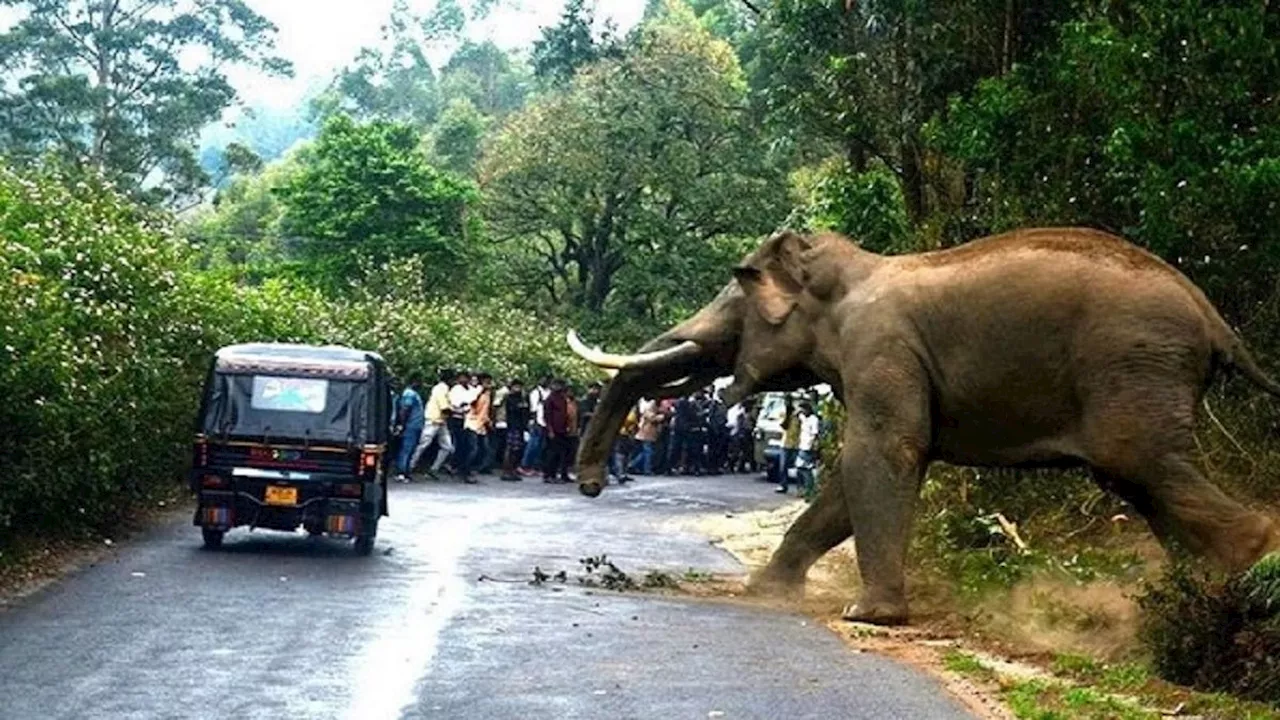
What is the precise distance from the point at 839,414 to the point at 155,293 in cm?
751

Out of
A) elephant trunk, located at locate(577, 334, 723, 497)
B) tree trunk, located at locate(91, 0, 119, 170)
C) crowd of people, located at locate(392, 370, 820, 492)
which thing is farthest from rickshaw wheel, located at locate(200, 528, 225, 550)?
tree trunk, located at locate(91, 0, 119, 170)

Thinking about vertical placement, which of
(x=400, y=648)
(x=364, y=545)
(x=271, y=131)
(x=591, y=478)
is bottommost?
(x=400, y=648)

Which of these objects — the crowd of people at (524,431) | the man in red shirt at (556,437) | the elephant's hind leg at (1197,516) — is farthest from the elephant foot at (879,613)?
the man in red shirt at (556,437)

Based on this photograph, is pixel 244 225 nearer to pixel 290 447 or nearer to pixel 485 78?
pixel 485 78

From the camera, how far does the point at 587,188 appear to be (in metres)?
54.8

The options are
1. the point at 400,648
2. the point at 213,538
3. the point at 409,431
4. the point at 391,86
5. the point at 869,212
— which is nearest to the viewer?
the point at 400,648

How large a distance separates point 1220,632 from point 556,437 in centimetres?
2588

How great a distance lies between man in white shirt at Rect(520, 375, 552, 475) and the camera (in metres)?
36.6

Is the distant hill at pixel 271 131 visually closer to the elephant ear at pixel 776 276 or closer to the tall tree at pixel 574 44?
the tall tree at pixel 574 44

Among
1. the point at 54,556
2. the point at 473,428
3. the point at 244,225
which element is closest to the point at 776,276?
the point at 54,556

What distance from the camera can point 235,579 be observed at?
52.8 ft

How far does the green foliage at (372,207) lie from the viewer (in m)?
51.8

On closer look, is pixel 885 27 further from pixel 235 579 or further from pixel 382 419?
pixel 235 579

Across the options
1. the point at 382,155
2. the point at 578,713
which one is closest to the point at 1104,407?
the point at 578,713
